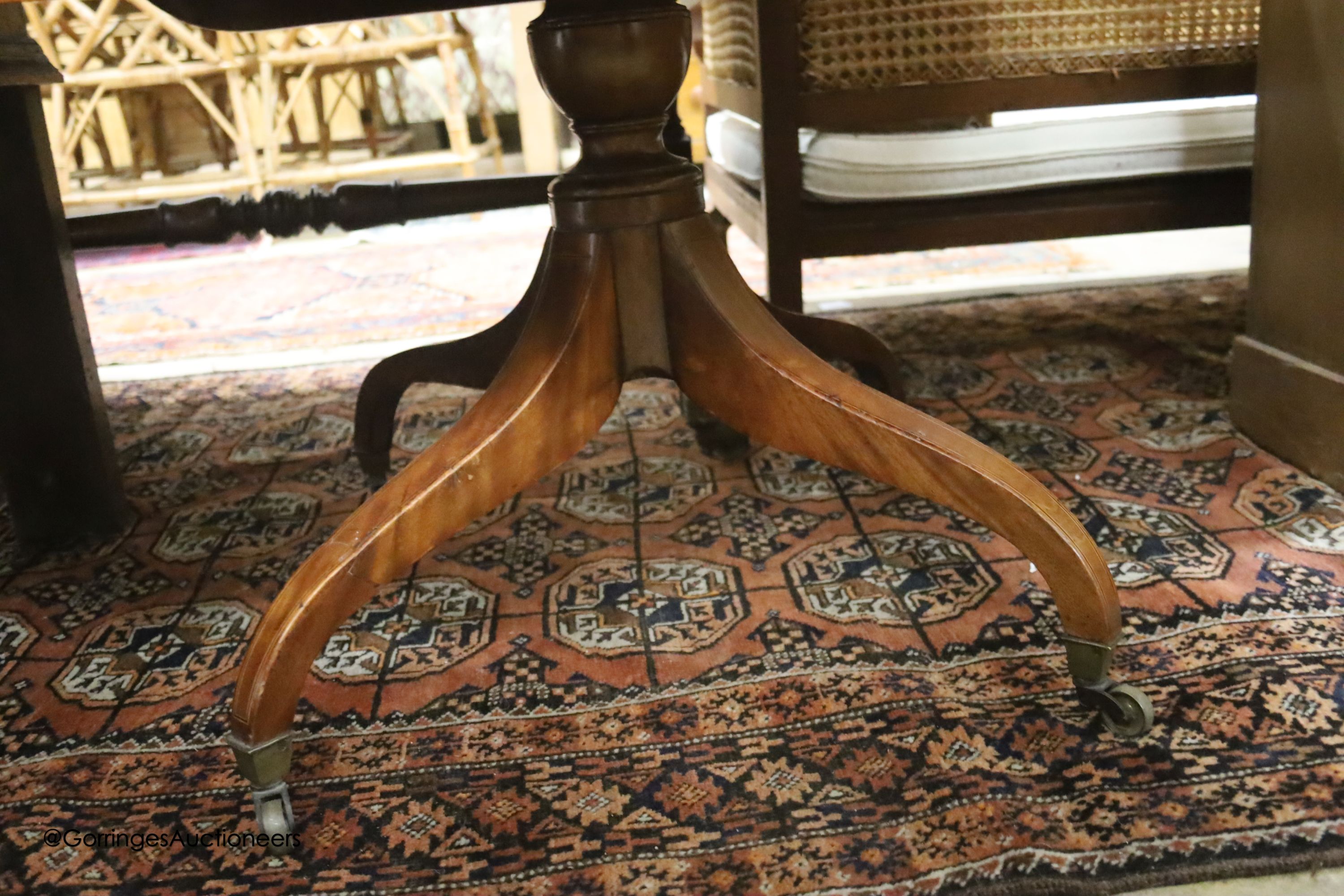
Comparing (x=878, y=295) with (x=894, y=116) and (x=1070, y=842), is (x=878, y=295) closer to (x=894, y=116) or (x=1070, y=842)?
(x=894, y=116)

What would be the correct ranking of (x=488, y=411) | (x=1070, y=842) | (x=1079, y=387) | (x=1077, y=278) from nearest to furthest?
(x=1070, y=842) → (x=488, y=411) → (x=1079, y=387) → (x=1077, y=278)

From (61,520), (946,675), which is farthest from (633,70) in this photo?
(61,520)

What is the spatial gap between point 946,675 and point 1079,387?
80 cm

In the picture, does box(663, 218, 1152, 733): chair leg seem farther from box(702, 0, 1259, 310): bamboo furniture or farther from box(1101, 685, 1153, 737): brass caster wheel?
box(702, 0, 1259, 310): bamboo furniture

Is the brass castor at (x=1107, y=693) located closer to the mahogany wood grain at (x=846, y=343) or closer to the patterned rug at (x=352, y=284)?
the mahogany wood grain at (x=846, y=343)

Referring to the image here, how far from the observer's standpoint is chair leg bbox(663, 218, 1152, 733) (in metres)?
0.74

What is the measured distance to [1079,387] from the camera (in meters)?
1.50

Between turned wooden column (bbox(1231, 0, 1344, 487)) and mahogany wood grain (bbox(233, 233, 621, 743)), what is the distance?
29.7 inches

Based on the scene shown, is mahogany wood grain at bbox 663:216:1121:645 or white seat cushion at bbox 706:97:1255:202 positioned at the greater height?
white seat cushion at bbox 706:97:1255:202

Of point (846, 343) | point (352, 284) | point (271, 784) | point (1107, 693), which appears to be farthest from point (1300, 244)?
point (352, 284)

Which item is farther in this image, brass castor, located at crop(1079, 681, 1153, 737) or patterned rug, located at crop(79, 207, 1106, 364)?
patterned rug, located at crop(79, 207, 1106, 364)

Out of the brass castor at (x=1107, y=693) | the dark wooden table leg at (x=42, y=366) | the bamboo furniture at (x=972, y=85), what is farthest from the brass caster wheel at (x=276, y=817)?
the bamboo furniture at (x=972, y=85)

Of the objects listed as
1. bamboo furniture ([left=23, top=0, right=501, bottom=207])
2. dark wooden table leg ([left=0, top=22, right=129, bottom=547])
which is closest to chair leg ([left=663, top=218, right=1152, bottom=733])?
dark wooden table leg ([left=0, top=22, right=129, bottom=547])

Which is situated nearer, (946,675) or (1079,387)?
(946,675)
